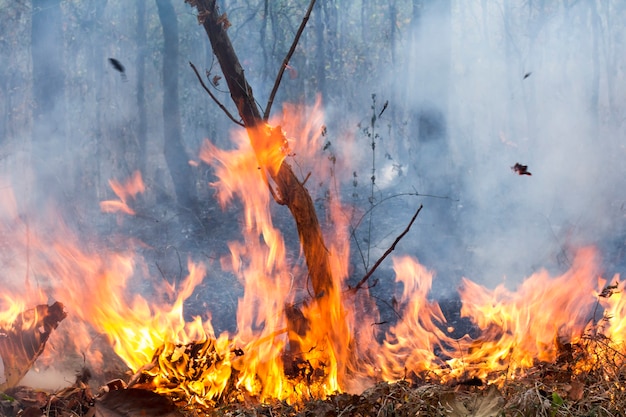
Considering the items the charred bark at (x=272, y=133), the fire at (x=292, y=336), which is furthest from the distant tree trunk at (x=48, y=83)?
the charred bark at (x=272, y=133)

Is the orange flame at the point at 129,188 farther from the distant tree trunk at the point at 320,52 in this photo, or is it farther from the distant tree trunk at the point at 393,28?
the distant tree trunk at the point at 393,28

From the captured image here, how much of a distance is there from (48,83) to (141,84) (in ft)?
4.12

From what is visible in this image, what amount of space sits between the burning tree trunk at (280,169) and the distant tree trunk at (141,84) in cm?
533

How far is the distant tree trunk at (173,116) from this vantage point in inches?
326

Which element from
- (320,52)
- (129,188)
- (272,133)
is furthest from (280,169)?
(129,188)

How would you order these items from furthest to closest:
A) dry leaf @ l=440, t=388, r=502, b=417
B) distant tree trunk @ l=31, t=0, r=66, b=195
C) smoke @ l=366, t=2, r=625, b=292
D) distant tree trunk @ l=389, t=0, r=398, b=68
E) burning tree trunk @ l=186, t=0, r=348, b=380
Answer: distant tree trunk @ l=389, t=0, r=398, b=68 → distant tree trunk @ l=31, t=0, r=66, b=195 → smoke @ l=366, t=2, r=625, b=292 → burning tree trunk @ l=186, t=0, r=348, b=380 → dry leaf @ l=440, t=388, r=502, b=417

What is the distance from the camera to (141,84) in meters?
8.45

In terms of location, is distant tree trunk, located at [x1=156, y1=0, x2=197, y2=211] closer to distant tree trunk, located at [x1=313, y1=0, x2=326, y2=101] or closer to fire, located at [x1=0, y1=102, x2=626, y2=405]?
distant tree trunk, located at [x1=313, y1=0, x2=326, y2=101]

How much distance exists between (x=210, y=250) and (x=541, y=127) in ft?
15.9

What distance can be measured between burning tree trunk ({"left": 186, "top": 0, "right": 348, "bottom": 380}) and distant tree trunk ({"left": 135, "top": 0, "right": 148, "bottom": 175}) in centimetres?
533

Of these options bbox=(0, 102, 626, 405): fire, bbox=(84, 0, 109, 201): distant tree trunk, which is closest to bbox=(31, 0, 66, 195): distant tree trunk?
bbox=(84, 0, 109, 201): distant tree trunk

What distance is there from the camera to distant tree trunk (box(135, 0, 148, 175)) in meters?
8.30

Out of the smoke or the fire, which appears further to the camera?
the smoke

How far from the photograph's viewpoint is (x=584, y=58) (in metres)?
7.92
